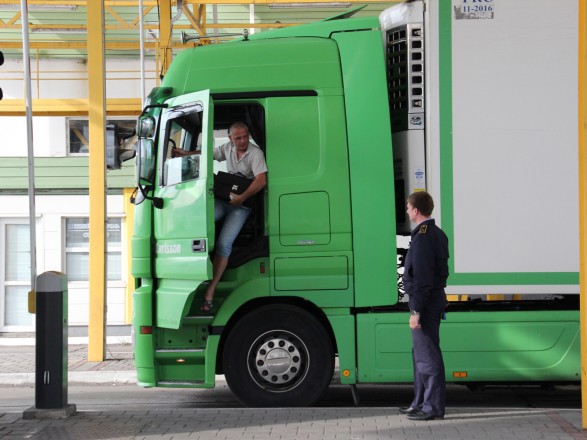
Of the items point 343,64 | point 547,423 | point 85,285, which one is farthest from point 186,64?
point 85,285

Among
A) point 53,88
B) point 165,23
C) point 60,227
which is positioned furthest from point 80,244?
point 165,23

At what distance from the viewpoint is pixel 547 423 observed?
26.9 ft

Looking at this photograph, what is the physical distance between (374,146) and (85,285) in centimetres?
1335

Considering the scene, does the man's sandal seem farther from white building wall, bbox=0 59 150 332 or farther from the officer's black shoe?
white building wall, bbox=0 59 150 332

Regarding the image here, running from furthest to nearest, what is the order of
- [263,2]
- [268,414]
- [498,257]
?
[263,2], [498,257], [268,414]

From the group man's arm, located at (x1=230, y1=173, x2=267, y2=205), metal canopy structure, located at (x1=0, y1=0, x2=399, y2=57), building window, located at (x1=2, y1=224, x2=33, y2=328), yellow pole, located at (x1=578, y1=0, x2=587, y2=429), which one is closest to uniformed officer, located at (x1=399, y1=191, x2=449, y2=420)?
yellow pole, located at (x1=578, y1=0, x2=587, y2=429)

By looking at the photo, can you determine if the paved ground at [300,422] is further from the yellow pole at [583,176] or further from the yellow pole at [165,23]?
the yellow pole at [165,23]

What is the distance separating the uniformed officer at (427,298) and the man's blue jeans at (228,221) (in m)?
1.83

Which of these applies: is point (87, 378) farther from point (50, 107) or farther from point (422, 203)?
point (422, 203)

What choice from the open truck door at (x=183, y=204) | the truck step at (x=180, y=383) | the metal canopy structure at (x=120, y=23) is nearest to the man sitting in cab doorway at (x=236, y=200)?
the open truck door at (x=183, y=204)

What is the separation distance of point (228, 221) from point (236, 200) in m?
0.21

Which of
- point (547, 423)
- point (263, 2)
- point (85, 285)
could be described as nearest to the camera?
point (547, 423)

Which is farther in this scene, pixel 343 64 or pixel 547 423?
pixel 343 64

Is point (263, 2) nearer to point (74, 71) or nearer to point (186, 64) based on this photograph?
point (74, 71)
